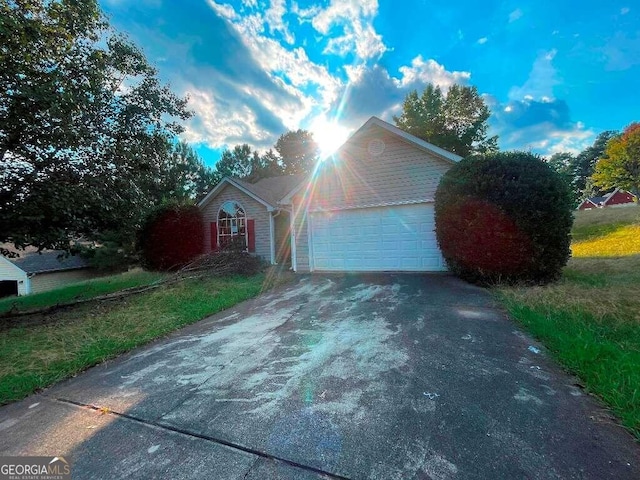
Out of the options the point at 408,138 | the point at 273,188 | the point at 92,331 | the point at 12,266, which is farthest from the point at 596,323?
the point at 12,266

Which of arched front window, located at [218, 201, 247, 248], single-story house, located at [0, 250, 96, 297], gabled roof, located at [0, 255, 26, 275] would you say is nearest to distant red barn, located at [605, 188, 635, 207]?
arched front window, located at [218, 201, 247, 248]

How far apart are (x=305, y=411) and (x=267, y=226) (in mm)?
9711

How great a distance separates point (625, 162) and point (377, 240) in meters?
38.7

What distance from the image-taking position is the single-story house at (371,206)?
28.4 ft

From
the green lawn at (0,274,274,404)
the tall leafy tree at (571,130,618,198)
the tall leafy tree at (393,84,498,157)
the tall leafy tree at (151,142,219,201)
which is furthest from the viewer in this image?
the tall leafy tree at (571,130,618,198)

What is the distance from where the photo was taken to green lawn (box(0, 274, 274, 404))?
338 centimetres

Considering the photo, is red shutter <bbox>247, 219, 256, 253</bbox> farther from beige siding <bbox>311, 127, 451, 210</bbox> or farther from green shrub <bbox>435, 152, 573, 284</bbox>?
green shrub <bbox>435, 152, 573, 284</bbox>

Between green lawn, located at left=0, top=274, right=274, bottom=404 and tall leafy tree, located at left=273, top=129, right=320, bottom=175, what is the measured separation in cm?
2631

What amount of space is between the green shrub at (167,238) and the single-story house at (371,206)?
3.60 metres

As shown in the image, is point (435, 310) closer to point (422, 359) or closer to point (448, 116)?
point (422, 359)

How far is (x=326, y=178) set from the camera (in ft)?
33.1

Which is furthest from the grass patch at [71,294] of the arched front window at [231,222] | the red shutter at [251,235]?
the red shutter at [251,235]

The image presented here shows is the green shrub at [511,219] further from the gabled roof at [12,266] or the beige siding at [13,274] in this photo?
the gabled roof at [12,266]

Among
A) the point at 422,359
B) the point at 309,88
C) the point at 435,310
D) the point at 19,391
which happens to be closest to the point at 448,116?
the point at 309,88
